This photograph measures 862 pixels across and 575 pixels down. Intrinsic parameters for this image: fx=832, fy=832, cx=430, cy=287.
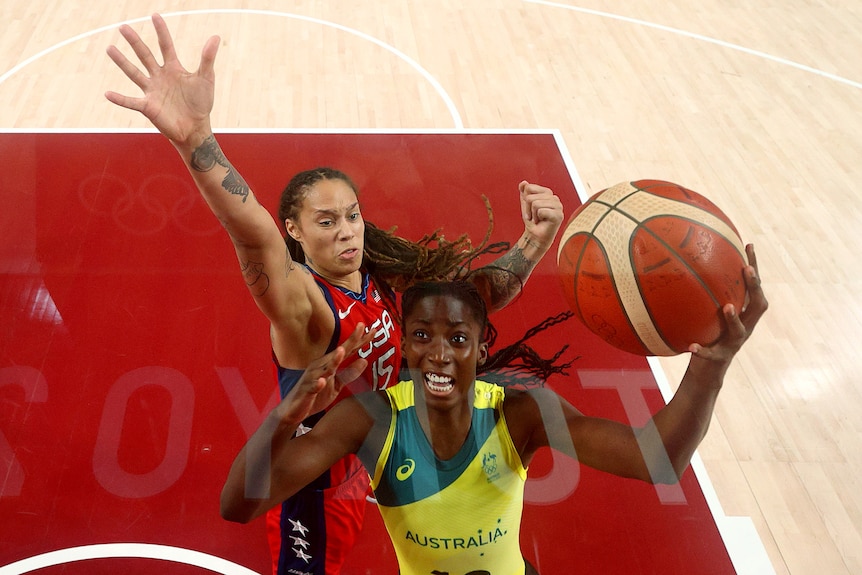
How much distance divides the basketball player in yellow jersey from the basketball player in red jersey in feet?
0.51

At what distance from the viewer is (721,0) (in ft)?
20.2

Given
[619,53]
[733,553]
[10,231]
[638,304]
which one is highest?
[638,304]

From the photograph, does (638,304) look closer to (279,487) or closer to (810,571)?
Result: (279,487)

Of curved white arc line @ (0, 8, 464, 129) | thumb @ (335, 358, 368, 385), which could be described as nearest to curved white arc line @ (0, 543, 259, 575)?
thumb @ (335, 358, 368, 385)

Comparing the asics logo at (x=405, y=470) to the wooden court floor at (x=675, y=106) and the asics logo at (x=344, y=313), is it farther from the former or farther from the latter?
the wooden court floor at (x=675, y=106)

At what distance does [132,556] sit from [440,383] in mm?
1288

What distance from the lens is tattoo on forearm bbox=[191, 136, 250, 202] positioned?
4.95ft

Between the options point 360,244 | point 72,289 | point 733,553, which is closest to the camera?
point 360,244

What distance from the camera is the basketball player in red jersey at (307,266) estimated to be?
151 cm

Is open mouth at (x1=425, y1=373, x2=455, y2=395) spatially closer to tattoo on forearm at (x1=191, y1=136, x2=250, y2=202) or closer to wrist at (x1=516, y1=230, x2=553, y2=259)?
tattoo on forearm at (x1=191, y1=136, x2=250, y2=202)

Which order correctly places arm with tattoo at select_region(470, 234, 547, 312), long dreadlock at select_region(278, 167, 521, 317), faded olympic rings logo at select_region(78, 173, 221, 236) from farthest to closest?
1. faded olympic rings logo at select_region(78, 173, 221, 236)
2. arm with tattoo at select_region(470, 234, 547, 312)
3. long dreadlock at select_region(278, 167, 521, 317)

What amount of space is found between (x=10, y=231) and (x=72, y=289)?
0.52m

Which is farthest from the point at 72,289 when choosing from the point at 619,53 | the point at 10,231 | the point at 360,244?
the point at 619,53

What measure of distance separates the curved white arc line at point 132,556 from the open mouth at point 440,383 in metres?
1.07
